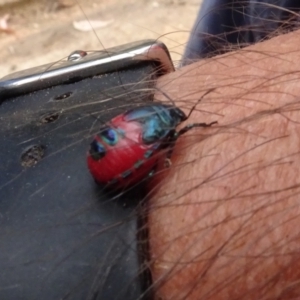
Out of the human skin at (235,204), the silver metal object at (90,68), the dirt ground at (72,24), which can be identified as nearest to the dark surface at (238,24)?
the silver metal object at (90,68)

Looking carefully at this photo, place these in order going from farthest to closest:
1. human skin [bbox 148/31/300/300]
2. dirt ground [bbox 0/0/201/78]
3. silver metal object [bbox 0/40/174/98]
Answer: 1. dirt ground [bbox 0/0/201/78]
2. silver metal object [bbox 0/40/174/98]
3. human skin [bbox 148/31/300/300]

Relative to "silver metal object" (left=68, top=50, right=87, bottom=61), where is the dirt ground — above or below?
below

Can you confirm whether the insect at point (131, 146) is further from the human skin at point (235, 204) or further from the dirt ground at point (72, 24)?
the dirt ground at point (72, 24)

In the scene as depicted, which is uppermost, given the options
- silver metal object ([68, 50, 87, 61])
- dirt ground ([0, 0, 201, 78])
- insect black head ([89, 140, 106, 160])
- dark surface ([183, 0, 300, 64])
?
insect black head ([89, 140, 106, 160])

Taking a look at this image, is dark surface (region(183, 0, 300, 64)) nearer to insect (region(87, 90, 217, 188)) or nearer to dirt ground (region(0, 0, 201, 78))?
insect (region(87, 90, 217, 188))

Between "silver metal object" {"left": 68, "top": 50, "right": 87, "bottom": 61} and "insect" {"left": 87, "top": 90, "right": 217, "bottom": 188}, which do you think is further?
"silver metal object" {"left": 68, "top": 50, "right": 87, "bottom": 61}

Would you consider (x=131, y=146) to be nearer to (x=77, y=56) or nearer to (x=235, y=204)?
(x=235, y=204)

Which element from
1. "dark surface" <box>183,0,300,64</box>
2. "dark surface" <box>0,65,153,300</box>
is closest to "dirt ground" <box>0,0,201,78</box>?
"dark surface" <box>183,0,300,64</box>

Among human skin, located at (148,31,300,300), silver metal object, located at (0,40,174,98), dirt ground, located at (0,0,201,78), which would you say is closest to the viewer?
human skin, located at (148,31,300,300)
